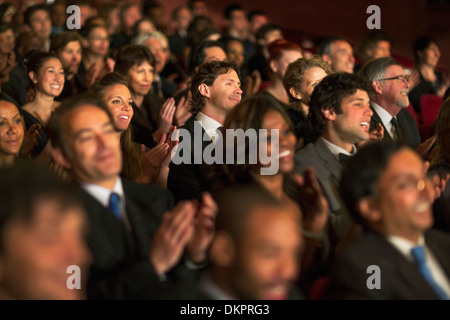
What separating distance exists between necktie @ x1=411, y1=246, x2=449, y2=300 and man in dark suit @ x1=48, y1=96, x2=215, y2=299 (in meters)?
0.49

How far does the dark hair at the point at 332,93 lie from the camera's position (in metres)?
2.46

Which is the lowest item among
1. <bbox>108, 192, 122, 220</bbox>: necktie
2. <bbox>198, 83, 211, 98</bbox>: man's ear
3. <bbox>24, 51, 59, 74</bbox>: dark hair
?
<bbox>108, 192, 122, 220</bbox>: necktie

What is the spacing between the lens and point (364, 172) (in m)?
1.53

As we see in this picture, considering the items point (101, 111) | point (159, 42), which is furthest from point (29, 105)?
point (101, 111)

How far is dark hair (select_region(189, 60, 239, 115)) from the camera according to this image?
2.84m

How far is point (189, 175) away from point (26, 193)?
49.8 inches

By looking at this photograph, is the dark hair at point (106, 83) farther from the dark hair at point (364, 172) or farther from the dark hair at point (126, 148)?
the dark hair at point (364, 172)

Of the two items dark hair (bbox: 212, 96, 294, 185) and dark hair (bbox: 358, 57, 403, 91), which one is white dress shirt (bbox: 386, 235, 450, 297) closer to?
dark hair (bbox: 212, 96, 294, 185)

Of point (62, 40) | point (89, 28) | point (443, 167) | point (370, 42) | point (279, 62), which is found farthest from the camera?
point (370, 42)

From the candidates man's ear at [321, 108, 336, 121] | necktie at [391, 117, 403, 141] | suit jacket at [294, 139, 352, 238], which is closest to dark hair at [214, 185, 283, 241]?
suit jacket at [294, 139, 352, 238]

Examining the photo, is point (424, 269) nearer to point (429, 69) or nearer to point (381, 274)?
point (381, 274)

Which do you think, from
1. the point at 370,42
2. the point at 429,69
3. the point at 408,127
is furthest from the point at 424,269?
the point at 429,69
